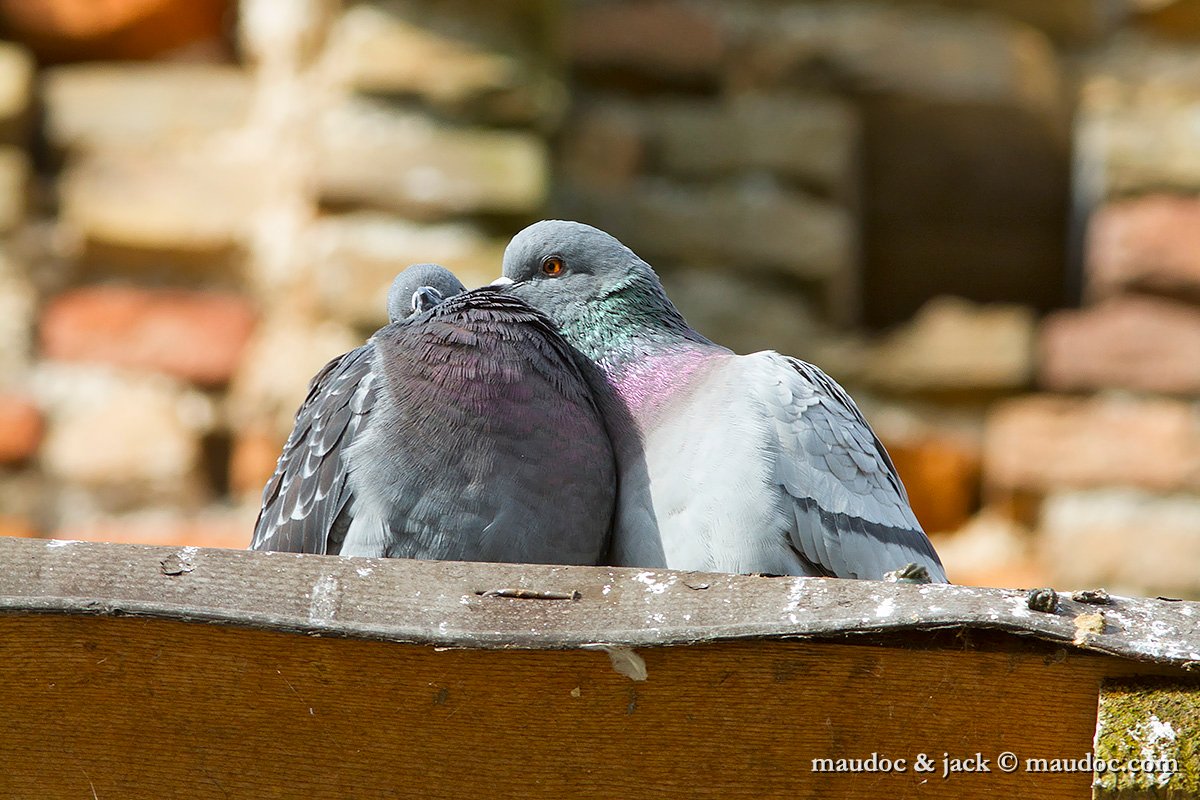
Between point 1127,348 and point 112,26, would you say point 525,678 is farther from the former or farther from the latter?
point 112,26

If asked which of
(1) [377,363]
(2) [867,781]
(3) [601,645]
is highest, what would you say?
(1) [377,363]

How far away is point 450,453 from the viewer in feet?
7.59

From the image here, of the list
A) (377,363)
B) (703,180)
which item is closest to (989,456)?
(703,180)

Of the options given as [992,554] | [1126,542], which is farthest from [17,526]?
[1126,542]

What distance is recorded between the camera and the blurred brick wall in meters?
3.65

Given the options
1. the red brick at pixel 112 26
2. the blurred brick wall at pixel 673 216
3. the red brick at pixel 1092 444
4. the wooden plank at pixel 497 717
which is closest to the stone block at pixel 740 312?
the blurred brick wall at pixel 673 216

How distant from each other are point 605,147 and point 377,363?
186cm

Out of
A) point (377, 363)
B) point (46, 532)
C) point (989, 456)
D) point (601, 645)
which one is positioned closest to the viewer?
point (601, 645)

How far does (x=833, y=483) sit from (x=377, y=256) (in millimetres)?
1483

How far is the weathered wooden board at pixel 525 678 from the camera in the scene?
5.55ft

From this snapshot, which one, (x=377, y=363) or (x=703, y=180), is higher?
(x=703, y=180)

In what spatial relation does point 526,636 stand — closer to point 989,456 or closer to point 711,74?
point 989,456

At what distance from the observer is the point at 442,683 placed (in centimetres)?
178

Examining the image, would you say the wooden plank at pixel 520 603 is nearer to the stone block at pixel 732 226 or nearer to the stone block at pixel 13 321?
the stone block at pixel 13 321
